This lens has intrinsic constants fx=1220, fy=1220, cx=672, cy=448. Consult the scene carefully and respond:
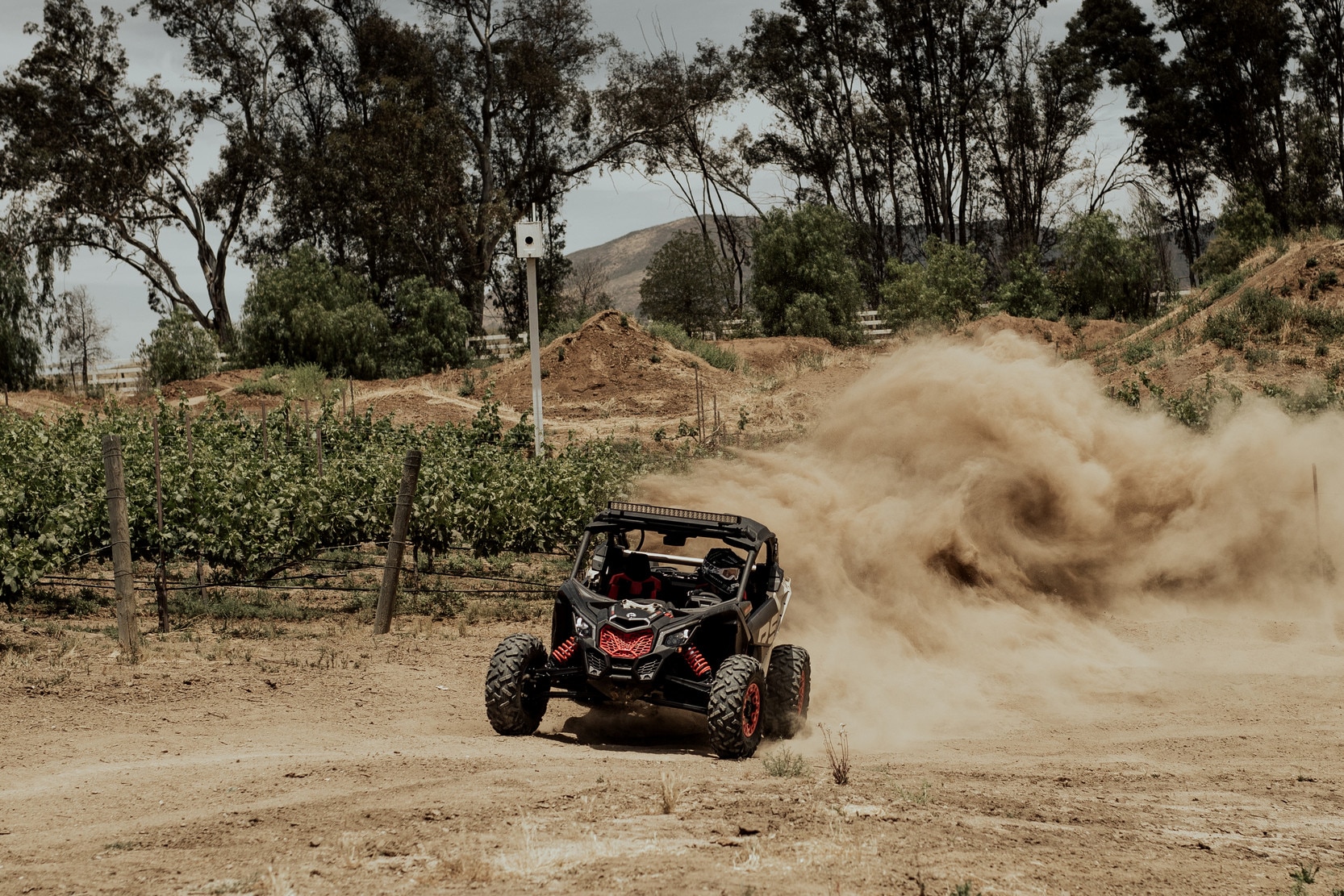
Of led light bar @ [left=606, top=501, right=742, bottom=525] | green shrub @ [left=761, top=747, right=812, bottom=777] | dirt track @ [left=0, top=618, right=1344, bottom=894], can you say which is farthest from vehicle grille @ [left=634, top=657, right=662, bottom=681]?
led light bar @ [left=606, top=501, right=742, bottom=525]

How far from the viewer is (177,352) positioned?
4294 centimetres

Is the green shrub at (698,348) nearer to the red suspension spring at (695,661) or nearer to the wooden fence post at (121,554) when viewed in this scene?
the wooden fence post at (121,554)

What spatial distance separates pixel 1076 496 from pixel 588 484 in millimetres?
6426

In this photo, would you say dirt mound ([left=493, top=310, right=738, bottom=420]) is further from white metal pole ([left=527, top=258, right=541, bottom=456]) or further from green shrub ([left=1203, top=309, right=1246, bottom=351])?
white metal pole ([left=527, top=258, right=541, bottom=456])

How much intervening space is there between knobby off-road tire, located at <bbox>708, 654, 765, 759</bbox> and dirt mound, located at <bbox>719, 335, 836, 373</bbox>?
109 feet

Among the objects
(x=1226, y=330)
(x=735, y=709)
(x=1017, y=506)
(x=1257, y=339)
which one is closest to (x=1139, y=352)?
(x=1226, y=330)

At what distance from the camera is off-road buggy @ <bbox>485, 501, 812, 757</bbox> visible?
8461mm

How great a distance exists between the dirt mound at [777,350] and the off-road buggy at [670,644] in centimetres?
3189

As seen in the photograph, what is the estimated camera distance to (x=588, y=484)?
665 inches

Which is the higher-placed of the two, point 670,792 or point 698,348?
point 698,348

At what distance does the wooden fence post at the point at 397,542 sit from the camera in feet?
42.4

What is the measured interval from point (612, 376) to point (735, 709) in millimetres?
30183

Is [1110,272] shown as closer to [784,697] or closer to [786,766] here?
[784,697]

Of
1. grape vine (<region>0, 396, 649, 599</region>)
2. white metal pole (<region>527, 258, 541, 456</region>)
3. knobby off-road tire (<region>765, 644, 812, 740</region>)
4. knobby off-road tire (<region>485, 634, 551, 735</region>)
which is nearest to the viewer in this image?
knobby off-road tire (<region>485, 634, 551, 735</region>)
